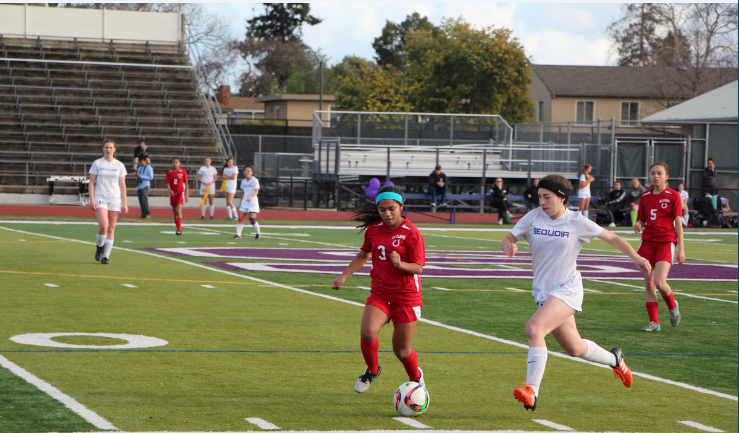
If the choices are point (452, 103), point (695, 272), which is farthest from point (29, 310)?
point (452, 103)

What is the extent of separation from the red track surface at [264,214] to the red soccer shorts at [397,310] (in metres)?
24.0

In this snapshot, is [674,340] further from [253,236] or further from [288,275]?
[253,236]

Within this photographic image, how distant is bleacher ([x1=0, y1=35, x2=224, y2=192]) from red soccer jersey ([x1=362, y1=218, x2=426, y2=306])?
2970 cm

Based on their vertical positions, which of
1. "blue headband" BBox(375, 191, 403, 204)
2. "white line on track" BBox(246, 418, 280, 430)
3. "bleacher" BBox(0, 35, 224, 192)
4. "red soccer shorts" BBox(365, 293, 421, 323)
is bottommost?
"white line on track" BBox(246, 418, 280, 430)

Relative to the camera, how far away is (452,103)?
5666 centimetres

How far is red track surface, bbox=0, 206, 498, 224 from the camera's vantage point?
3005 centimetres

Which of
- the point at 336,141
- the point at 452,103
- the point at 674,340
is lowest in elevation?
the point at 674,340

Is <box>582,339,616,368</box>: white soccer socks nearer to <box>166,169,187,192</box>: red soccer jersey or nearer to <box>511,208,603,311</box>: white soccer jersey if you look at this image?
<box>511,208,603,311</box>: white soccer jersey

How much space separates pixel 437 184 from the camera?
102 ft

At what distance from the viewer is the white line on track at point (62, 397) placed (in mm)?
5488

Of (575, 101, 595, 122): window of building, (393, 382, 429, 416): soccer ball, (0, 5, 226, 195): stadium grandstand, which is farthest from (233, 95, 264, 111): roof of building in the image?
(393, 382, 429, 416): soccer ball

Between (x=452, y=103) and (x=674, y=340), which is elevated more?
(x=452, y=103)

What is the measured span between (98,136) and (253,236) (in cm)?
1769

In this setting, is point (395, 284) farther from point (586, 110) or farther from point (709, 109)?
point (586, 110)
